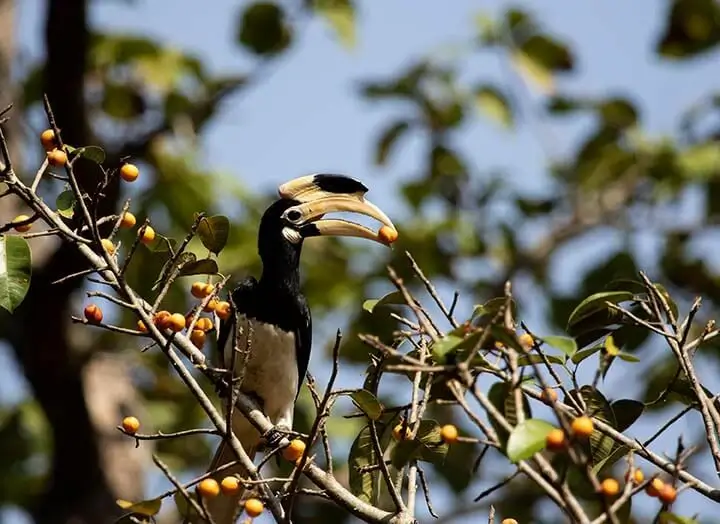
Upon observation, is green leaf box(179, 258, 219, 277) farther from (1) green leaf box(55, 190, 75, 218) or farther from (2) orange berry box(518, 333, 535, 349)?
(2) orange berry box(518, 333, 535, 349)

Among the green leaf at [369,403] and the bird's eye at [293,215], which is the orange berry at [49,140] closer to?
the green leaf at [369,403]

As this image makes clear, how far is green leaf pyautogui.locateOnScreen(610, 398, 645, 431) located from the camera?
229cm

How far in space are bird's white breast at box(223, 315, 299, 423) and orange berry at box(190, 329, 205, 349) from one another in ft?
2.79

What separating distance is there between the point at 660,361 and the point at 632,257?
1.40 feet

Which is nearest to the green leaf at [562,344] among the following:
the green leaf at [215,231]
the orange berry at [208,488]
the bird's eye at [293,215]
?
the orange berry at [208,488]

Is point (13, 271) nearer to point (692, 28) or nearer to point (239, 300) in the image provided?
point (239, 300)

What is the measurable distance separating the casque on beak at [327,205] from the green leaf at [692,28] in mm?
2393

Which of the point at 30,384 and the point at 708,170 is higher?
the point at 708,170

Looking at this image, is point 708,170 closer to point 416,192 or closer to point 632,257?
point 632,257

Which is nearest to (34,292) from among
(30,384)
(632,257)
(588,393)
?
(30,384)

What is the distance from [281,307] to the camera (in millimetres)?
3635

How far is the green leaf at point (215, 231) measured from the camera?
8.23 ft

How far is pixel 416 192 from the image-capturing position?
20.3 feet

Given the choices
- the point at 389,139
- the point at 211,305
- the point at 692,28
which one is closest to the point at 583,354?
the point at 211,305
